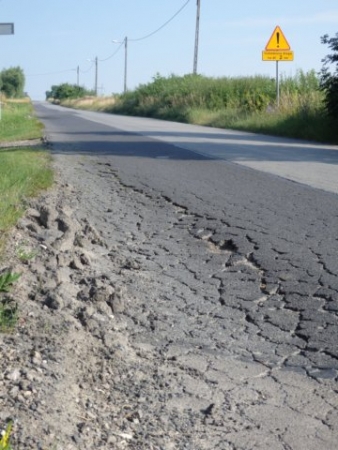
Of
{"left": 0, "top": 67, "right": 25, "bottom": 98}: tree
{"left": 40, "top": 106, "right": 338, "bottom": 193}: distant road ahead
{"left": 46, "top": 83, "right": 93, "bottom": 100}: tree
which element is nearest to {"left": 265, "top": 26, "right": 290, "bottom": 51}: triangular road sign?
{"left": 40, "top": 106, "right": 338, "bottom": 193}: distant road ahead

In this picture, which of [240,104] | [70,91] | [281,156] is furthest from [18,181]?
[70,91]

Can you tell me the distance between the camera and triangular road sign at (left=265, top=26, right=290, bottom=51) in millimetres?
28875

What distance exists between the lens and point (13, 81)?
130000 mm

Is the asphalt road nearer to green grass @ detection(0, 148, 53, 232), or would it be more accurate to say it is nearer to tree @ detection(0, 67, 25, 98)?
green grass @ detection(0, 148, 53, 232)

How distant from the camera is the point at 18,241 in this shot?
22.1 feet

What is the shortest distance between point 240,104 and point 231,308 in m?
36.1

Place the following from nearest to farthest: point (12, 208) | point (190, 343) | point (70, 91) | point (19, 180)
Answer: point (190, 343)
point (12, 208)
point (19, 180)
point (70, 91)

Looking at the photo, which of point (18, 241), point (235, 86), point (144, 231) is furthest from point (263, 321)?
point (235, 86)

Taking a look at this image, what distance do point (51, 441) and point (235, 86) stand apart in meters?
45.8

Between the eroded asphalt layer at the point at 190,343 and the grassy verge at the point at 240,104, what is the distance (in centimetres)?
1665

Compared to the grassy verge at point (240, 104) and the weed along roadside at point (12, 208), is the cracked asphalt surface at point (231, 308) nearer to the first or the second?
the weed along roadside at point (12, 208)

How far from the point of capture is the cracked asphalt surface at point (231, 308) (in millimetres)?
3959

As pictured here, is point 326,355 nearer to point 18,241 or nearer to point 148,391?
point 148,391

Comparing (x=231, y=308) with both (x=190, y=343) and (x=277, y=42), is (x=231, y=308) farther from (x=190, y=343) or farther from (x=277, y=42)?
(x=277, y=42)
